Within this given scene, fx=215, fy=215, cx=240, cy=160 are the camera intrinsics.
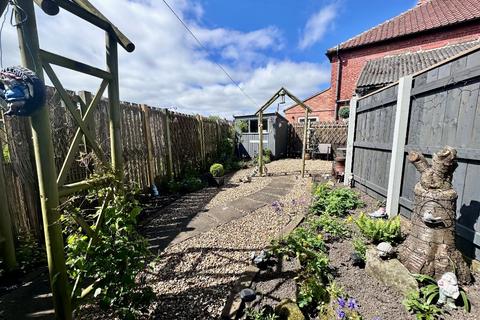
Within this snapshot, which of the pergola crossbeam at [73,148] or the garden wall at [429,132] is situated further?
the garden wall at [429,132]

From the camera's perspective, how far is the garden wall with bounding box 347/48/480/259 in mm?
1854

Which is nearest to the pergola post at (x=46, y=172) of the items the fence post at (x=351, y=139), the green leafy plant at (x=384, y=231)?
the green leafy plant at (x=384, y=231)

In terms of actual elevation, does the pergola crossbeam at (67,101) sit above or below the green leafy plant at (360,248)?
above

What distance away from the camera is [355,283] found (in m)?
1.91

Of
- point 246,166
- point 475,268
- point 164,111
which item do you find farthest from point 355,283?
point 246,166

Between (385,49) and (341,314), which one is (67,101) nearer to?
(341,314)

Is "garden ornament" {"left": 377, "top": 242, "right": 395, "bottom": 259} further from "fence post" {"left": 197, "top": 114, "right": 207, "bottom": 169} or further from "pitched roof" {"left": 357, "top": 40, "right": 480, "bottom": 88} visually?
"fence post" {"left": 197, "top": 114, "right": 207, "bottom": 169}

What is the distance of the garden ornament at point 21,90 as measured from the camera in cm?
115

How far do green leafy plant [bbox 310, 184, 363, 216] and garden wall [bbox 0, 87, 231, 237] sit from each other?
117 inches

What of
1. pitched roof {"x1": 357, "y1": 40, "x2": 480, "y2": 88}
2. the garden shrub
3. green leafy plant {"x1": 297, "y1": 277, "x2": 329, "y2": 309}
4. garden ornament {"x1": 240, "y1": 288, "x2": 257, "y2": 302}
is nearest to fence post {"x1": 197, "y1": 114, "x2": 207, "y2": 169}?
pitched roof {"x1": 357, "y1": 40, "x2": 480, "y2": 88}

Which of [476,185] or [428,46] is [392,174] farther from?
[428,46]

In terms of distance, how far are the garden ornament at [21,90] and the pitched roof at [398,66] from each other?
689 cm

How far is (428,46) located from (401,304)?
13695 mm

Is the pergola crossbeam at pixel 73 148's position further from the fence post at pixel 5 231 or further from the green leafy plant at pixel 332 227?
the green leafy plant at pixel 332 227
